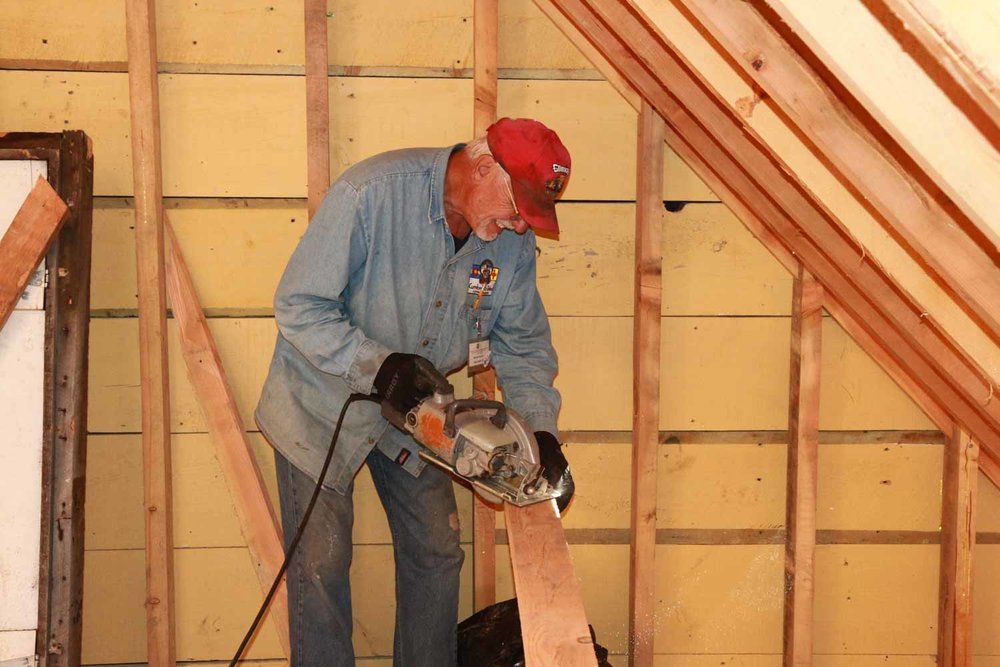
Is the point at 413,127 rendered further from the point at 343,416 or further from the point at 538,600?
the point at 538,600

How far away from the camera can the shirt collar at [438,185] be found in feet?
6.72

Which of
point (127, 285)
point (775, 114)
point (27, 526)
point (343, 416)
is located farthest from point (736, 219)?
point (27, 526)

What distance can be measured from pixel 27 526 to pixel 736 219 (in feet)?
6.73

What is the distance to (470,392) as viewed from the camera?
2568 mm

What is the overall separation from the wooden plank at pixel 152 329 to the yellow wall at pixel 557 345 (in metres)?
0.07

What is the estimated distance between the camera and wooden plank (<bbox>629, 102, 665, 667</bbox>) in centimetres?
246

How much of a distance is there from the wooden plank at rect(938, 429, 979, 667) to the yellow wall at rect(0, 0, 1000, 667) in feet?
0.16

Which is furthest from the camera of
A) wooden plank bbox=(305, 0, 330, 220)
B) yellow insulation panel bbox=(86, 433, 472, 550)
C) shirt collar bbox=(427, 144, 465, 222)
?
yellow insulation panel bbox=(86, 433, 472, 550)

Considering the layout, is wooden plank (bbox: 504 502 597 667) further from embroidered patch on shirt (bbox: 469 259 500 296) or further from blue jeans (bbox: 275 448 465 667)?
embroidered patch on shirt (bbox: 469 259 500 296)

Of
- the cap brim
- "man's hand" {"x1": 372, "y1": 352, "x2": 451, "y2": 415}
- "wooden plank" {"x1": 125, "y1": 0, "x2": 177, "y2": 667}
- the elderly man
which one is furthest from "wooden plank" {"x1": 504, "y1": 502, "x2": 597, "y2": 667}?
"wooden plank" {"x1": 125, "y1": 0, "x2": 177, "y2": 667}

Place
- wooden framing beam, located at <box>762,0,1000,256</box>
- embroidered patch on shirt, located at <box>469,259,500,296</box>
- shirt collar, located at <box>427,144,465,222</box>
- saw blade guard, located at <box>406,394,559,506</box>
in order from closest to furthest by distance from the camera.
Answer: wooden framing beam, located at <box>762,0,1000,256</box> < saw blade guard, located at <box>406,394,559,506</box> < shirt collar, located at <box>427,144,465,222</box> < embroidered patch on shirt, located at <box>469,259,500,296</box>

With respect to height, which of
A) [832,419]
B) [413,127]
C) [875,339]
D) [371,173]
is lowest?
[832,419]

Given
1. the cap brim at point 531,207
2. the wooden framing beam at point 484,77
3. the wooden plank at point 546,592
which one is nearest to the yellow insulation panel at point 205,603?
the wooden framing beam at point 484,77

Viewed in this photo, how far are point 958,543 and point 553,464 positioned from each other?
139cm
